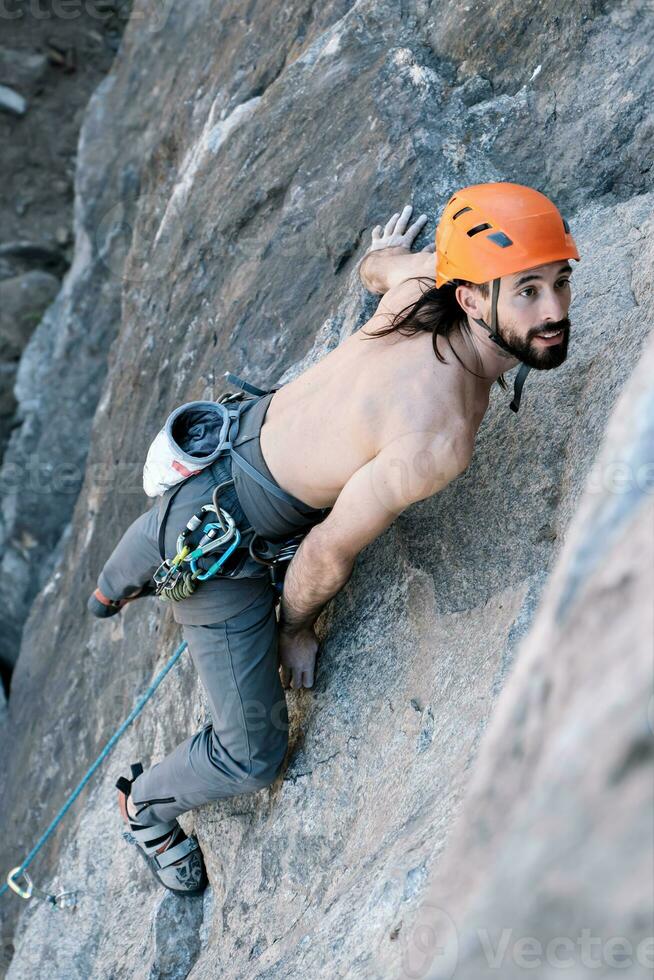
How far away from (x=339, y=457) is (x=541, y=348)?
813 millimetres

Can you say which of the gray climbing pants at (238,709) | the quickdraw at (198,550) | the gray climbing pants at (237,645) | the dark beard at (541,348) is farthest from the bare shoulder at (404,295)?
the gray climbing pants at (238,709)

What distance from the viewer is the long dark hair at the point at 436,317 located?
11.0 feet

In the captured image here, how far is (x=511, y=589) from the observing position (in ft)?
11.3

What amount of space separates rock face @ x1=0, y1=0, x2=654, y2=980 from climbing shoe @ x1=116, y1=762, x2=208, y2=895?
0.13 metres

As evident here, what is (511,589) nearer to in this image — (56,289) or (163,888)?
(163,888)

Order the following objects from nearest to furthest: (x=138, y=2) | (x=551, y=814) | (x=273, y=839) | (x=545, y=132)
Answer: (x=551, y=814)
(x=273, y=839)
(x=545, y=132)
(x=138, y=2)

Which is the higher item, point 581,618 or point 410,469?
point 581,618

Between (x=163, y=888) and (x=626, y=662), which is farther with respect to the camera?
(x=163, y=888)

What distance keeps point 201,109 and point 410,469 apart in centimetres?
442

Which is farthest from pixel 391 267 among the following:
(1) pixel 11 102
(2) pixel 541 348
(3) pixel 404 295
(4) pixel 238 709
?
(1) pixel 11 102

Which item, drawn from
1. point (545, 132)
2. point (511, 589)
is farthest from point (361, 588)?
point (545, 132)

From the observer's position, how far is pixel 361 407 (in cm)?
335

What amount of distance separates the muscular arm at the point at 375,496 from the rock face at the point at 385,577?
39 centimetres

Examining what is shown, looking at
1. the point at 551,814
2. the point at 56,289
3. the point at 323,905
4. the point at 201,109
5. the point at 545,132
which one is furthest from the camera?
the point at 56,289
